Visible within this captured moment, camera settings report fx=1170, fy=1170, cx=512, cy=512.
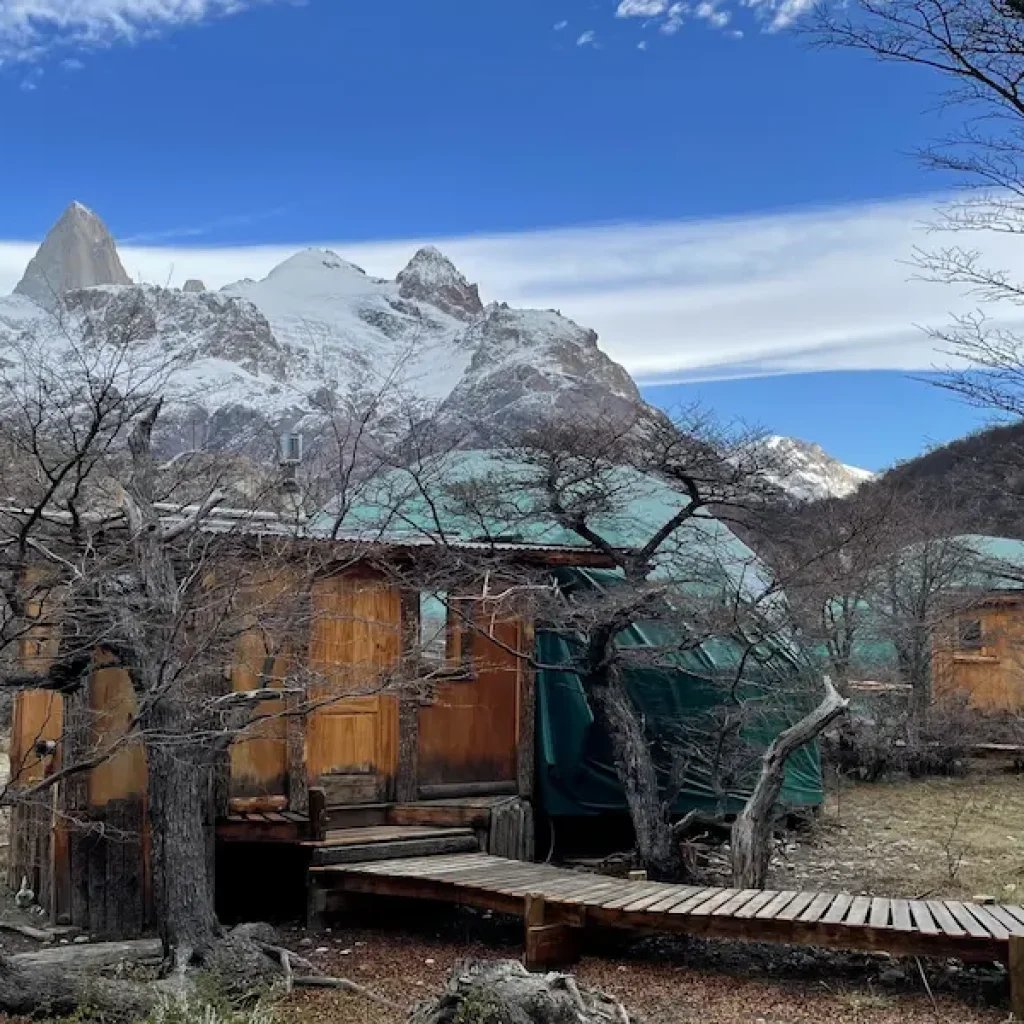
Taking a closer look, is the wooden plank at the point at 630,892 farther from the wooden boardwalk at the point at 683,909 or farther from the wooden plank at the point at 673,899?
the wooden plank at the point at 673,899

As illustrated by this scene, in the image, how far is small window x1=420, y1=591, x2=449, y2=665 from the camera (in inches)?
317

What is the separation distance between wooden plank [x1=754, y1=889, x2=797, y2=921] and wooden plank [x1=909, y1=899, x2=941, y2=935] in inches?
24.1

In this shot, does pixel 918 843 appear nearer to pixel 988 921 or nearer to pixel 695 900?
pixel 988 921

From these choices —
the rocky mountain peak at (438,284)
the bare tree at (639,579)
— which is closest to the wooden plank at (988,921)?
the bare tree at (639,579)

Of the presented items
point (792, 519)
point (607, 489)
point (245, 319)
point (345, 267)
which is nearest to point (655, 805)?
point (607, 489)

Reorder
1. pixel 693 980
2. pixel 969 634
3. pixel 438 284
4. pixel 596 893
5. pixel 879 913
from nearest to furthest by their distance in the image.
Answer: pixel 879 913
pixel 693 980
pixel 596 893
pixel 969 634
pixel 438 284

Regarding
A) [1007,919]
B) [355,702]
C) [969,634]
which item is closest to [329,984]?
[355,702]

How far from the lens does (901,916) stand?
5.79 meters

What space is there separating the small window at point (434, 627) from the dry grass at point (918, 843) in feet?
9.58

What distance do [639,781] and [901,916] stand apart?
224cm

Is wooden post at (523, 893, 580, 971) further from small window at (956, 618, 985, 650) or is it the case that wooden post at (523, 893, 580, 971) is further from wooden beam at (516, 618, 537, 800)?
small window at (956, 618, 985, 650)

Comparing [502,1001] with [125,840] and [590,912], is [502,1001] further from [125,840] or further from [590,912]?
[125,840]

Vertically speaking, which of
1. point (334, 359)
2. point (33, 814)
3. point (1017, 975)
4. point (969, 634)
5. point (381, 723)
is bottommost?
point (1017, 975)

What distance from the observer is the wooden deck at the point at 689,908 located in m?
5.48
